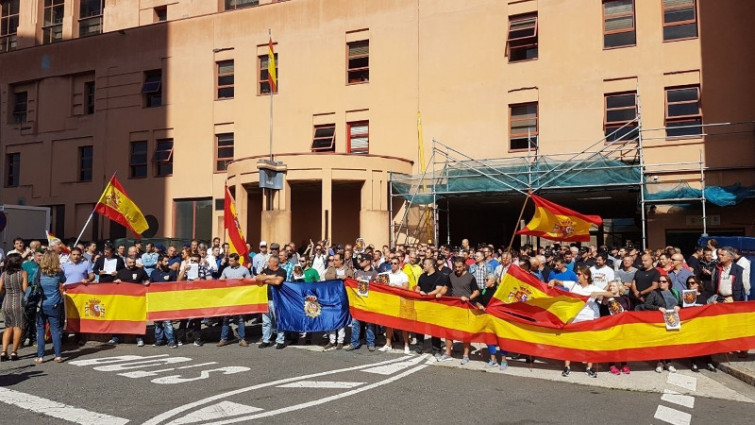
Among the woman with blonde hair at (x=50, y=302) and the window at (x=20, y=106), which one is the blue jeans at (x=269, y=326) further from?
the window at (x=20, y=106)

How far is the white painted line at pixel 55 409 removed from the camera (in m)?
6.80

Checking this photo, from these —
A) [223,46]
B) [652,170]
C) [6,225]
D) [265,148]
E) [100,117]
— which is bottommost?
[6,225]

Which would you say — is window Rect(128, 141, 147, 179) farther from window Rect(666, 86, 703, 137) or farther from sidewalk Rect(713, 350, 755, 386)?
sidewalk Rect(713, 350, 755, 386)

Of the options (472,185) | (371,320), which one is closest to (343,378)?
(371,320)

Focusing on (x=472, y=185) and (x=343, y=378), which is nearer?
(x=343, y=378)

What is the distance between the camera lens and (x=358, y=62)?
25.7 meters

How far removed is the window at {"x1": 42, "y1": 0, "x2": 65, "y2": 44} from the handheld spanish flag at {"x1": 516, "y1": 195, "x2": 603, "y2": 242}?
104 ft

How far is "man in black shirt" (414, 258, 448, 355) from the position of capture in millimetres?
11172

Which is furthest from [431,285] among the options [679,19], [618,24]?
[679,19]

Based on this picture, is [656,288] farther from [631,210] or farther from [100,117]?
[100,117]

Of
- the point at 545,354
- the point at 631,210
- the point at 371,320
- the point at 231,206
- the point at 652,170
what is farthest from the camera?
the point at 631,210

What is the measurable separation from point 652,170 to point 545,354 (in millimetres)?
12562

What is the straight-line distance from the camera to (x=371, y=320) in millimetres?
11578

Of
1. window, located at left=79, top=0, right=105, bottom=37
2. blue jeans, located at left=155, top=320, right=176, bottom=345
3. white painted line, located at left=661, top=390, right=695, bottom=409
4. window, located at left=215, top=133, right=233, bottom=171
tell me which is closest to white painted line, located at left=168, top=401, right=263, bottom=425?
blue jeans, located at left=155, top=320, right=176, bottom=345
